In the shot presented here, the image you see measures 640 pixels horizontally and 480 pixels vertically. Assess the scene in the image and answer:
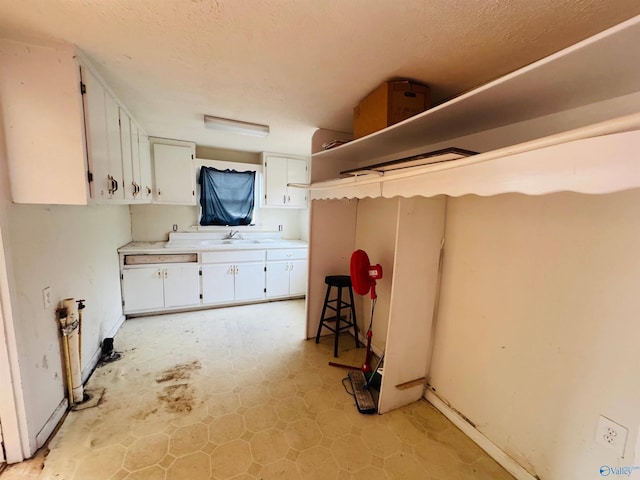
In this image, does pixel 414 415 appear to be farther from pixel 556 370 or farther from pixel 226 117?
pixel 226 117

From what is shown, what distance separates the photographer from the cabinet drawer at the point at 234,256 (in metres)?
3.40

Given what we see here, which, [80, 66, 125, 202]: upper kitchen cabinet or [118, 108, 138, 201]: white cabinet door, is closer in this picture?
[80, 66, 125, 202]: upper kitchen cabinet

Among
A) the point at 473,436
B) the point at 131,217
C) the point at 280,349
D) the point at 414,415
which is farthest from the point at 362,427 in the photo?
the point at 131,217

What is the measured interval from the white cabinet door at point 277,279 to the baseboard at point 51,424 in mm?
2279

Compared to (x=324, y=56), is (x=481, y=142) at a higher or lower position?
lower

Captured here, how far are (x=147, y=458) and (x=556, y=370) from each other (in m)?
2.21

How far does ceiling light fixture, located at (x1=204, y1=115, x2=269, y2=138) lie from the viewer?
2432mm

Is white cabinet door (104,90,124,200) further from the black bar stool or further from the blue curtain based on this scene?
the black bar stool

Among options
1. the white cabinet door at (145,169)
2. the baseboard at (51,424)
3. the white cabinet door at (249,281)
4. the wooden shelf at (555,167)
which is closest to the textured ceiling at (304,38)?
the wooden shelf at (555,167)

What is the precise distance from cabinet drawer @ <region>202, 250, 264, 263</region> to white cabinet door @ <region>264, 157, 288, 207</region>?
789 mm

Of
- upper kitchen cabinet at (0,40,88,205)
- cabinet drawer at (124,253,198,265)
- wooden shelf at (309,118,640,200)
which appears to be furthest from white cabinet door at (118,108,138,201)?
wooden shelf at (309,118,640,200)

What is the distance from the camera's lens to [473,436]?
1677mm

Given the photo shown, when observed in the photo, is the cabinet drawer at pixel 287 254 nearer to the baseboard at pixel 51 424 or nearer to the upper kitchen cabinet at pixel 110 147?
the upper kitchen cabinet at pixel 110 147

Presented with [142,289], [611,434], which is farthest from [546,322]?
[142,289]
